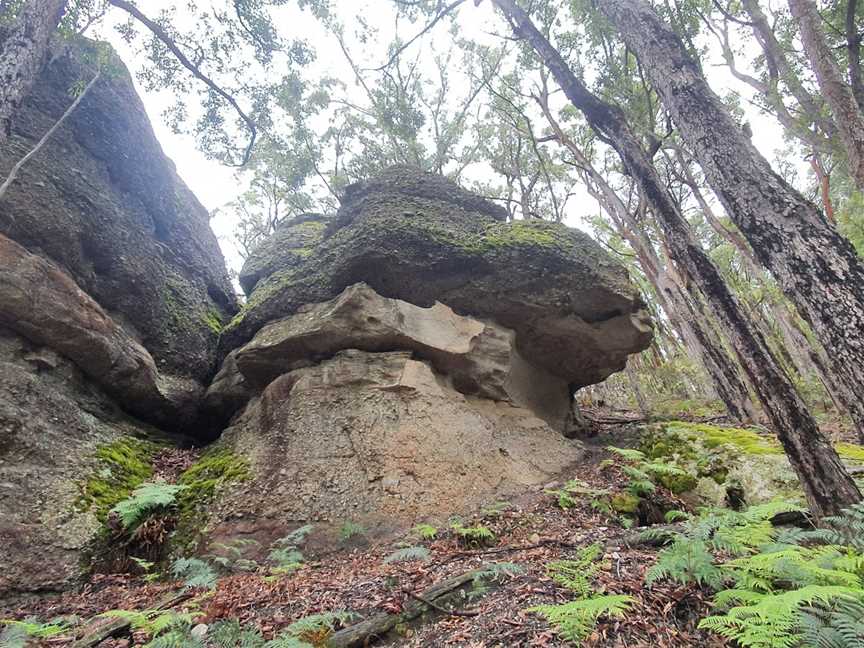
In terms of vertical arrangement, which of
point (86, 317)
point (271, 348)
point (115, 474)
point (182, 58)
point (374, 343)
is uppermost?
point (182, 58)

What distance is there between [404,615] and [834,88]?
11.3 m

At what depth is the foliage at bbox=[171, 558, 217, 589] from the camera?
4.23 meters

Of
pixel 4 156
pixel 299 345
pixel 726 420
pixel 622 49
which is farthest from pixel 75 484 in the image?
pixel 622 49

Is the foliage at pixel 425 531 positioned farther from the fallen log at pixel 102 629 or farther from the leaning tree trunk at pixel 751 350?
the leaning tree trunk at pixel 751 350

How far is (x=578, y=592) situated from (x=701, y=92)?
5.76 metres

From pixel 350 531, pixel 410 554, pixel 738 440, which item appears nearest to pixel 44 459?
pixel 350 531

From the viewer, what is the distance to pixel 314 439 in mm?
7102

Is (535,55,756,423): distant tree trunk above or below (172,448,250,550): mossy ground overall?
above

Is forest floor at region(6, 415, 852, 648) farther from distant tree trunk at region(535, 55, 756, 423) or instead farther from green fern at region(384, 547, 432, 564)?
distant tree trunk at region(535, 55, 756, 423)

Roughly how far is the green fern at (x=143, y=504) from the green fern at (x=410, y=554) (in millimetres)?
3126

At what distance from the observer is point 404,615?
3342 millimetres

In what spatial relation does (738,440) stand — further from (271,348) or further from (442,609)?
(271,348)

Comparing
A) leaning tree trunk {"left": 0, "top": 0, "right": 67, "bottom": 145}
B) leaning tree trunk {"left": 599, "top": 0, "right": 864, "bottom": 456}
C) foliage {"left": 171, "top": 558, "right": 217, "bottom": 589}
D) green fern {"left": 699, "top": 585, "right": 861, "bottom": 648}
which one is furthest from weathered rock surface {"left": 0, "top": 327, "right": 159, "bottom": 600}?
leaning tree trunk {"left": 599, "top": 0, "right": 864, "bottom": 456}

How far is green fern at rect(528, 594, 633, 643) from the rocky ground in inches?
2.9
